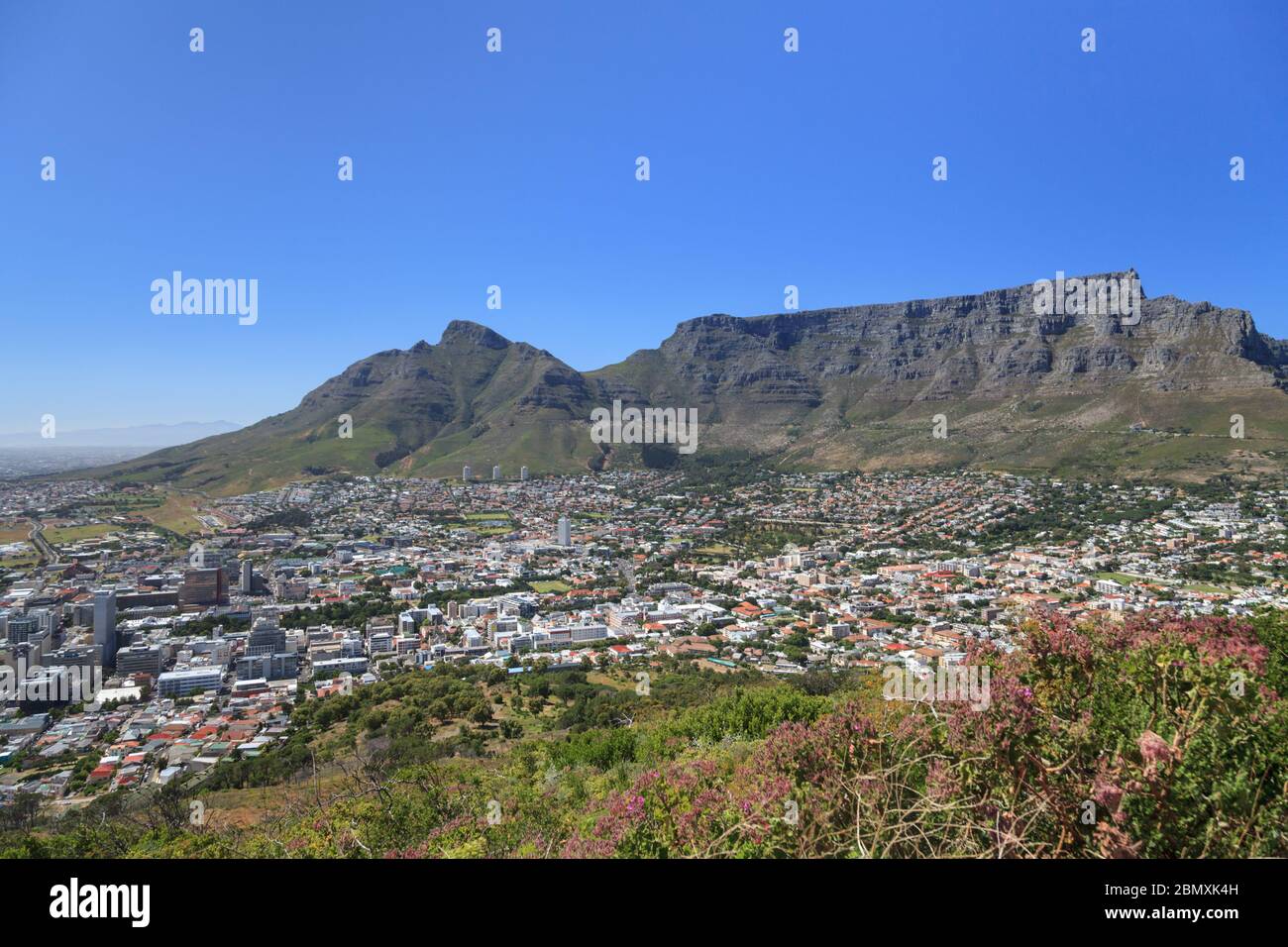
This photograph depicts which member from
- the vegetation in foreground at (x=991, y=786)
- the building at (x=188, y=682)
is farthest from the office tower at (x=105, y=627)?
the vegetation in foreground at (x=991, y=786)

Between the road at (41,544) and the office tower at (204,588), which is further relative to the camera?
the road at (41,544)

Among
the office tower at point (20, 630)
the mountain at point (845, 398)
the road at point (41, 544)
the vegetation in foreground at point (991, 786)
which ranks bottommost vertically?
the office tower at point (20, 630)

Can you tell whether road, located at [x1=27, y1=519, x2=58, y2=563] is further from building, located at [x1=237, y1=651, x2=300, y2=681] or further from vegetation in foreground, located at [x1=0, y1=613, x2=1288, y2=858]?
vegetation in foreground, located at [x1=0, y1=613, x2=1288, y2=858]

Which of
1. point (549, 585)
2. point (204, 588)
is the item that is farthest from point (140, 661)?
point (549, 585)

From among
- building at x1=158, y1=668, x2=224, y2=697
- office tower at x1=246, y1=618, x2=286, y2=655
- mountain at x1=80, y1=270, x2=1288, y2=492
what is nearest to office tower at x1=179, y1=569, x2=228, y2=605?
office tower at x1=246, y1=618, x2=286, y2=655

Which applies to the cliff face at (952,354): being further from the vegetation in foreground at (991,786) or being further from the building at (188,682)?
the building at (188,682)

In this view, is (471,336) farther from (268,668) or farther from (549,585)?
(268,668)
